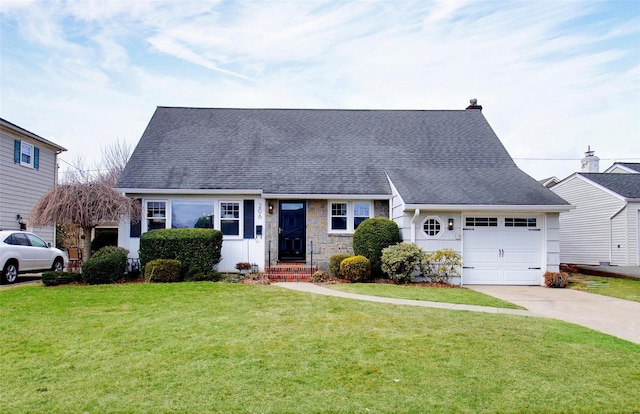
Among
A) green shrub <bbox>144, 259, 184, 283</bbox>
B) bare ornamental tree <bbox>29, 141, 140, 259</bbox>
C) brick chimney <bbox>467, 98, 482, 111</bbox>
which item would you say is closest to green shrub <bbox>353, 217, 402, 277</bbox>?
green shrub <bbox>144, 259, 184, 283</bbox>

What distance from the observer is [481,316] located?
8.06m

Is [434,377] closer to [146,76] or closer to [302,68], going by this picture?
[302,68]

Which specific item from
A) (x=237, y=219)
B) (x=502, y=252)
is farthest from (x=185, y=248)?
(x=502, y=252)

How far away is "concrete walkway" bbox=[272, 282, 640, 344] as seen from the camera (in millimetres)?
7734

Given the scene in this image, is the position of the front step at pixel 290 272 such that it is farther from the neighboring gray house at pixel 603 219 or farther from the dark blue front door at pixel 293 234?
the neighboring gray house at pixel 603 219

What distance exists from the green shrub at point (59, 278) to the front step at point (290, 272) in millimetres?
5448

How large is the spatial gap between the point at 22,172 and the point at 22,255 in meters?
6.40

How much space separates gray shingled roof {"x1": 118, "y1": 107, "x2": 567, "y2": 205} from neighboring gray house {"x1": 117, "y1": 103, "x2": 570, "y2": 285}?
0.15 feet

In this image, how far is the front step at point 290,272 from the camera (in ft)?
43.0

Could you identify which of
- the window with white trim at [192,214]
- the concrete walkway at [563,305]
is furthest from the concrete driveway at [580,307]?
the window with white trim at [192,214]

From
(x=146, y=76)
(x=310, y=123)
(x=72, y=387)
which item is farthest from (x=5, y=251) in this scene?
(x=310, y=123)

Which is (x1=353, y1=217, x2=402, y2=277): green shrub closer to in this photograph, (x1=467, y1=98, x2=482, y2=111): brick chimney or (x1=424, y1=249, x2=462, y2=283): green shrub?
(x1=424, y1=249, x2=462, y2=283): green shrub

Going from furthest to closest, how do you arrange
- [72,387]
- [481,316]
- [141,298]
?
1. [141,298]
2. [481,316]
3. [72,387]

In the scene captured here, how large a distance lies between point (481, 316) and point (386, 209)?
23.3ft
